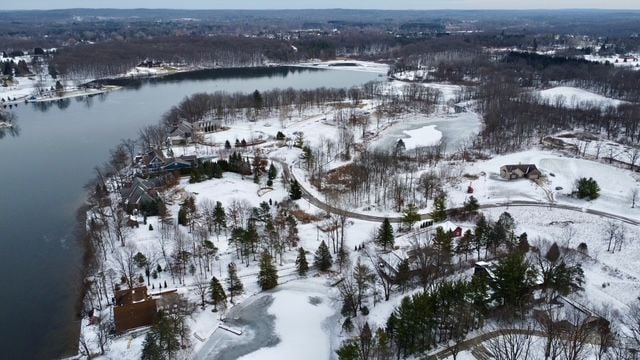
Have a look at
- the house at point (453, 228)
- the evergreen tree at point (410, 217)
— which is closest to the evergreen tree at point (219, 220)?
the evergreen tree at point (410, 217)

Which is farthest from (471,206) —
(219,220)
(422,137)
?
(422,137)

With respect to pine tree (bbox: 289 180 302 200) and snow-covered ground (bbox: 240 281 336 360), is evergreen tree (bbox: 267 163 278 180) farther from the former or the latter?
snow-covered ground (bbox: 240 281 336 360)

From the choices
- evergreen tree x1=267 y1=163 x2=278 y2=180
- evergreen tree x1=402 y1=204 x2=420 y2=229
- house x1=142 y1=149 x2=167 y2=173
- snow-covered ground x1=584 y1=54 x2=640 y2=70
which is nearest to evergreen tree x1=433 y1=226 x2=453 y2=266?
evergreen tree x1=402 y1=204 x2=420 y2=229

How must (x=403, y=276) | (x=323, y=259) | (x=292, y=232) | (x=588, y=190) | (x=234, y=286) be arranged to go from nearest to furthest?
(x=403, y=276), (x=234, y=286), (x=323, y=259), (x=292, y=232), (x=588, y=190)

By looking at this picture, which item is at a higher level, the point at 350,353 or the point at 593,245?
the point at 350,353

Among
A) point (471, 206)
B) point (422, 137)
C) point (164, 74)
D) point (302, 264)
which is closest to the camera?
point (302, 264)

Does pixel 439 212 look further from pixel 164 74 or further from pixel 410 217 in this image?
pixel 164 74

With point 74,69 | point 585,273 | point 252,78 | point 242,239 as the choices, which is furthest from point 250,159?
point 74,69
